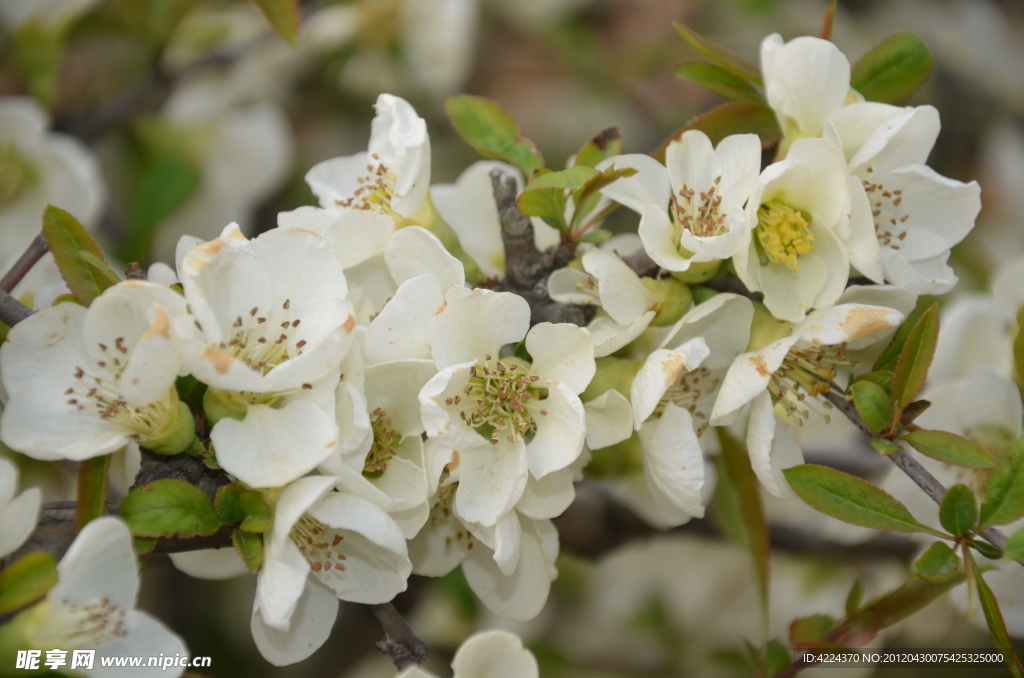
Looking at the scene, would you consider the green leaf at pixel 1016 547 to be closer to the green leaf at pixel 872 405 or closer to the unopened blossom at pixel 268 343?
the green leaf at pixel 872 405

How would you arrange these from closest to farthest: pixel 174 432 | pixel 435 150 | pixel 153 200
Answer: pixel 174 432 < pixel 153 200 < pixel 435 150

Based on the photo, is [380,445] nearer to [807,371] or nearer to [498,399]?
[498,399]

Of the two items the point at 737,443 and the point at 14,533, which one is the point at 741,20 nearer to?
the point at 737,443

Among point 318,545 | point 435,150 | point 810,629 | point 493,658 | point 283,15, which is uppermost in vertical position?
point 283,15

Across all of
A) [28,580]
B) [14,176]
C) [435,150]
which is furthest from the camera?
[435,150]

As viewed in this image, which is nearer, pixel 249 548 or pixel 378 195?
pixel 249 548

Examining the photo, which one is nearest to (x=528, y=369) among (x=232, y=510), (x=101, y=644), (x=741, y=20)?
(x=232, y=510)

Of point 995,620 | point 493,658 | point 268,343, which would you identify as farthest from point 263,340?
point 995,620
